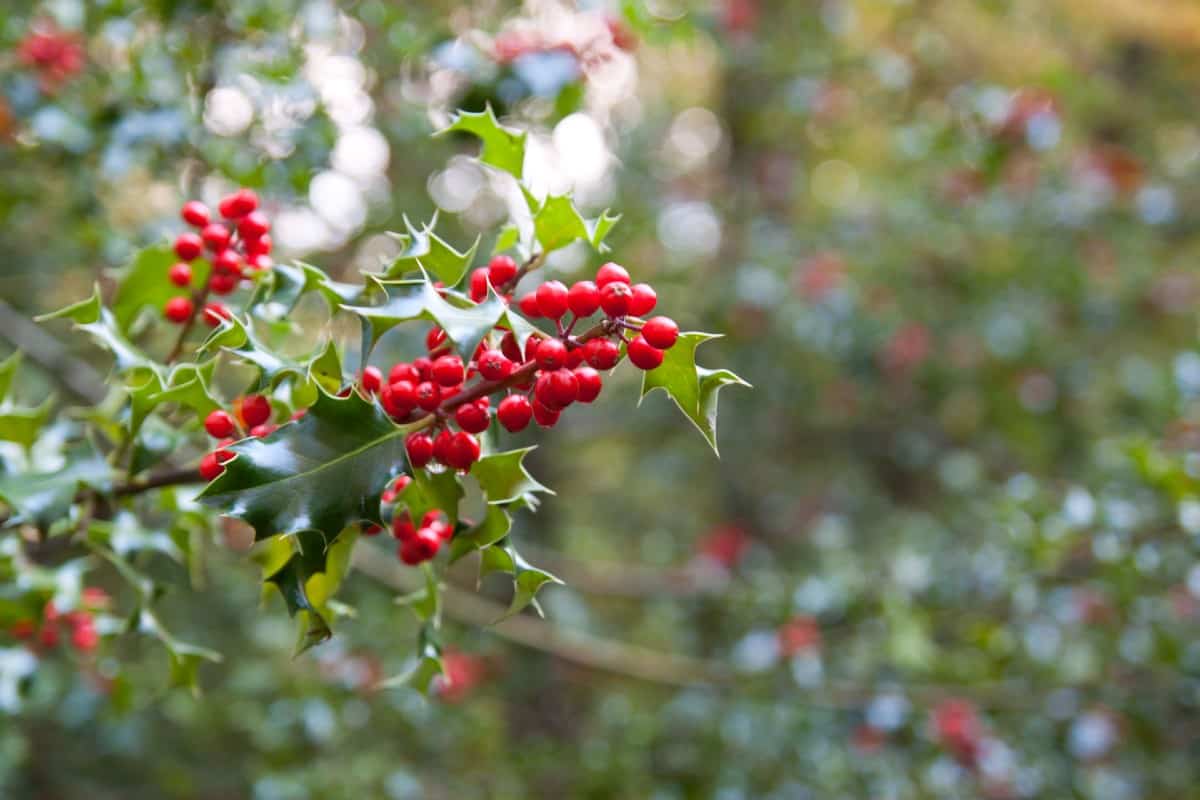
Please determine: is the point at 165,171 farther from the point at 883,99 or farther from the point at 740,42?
the point at 883,99

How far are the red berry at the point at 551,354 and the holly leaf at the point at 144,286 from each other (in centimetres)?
75

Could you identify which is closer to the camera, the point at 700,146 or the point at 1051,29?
the point at 1051,29

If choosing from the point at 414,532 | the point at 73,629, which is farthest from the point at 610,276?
the point at 73,629

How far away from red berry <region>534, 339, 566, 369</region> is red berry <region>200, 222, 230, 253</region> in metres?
0.63

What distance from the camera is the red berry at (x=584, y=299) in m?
0.93

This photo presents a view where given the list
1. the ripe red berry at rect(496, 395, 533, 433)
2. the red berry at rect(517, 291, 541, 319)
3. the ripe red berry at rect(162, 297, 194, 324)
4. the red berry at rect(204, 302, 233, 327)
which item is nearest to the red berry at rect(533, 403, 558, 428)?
the ripe red berry at rect(496, 395, 533, 433)

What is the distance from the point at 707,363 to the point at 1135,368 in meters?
2.13

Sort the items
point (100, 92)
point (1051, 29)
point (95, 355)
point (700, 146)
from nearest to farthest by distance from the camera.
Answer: point (100, 92) < point (95, 355) < point (1051, 29) < point (700, 146)

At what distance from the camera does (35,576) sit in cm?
147

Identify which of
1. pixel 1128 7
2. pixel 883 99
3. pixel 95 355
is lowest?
pixel 95 355

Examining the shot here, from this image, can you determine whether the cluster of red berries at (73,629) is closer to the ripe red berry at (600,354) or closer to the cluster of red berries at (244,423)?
the cluster of red berries at (244,423)

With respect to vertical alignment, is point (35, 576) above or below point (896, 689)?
above

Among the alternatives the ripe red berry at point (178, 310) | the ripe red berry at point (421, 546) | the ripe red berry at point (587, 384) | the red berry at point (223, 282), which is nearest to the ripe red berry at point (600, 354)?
the ripe red berry at point (587, 384)

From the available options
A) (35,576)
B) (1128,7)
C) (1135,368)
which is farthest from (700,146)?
(35,576)
